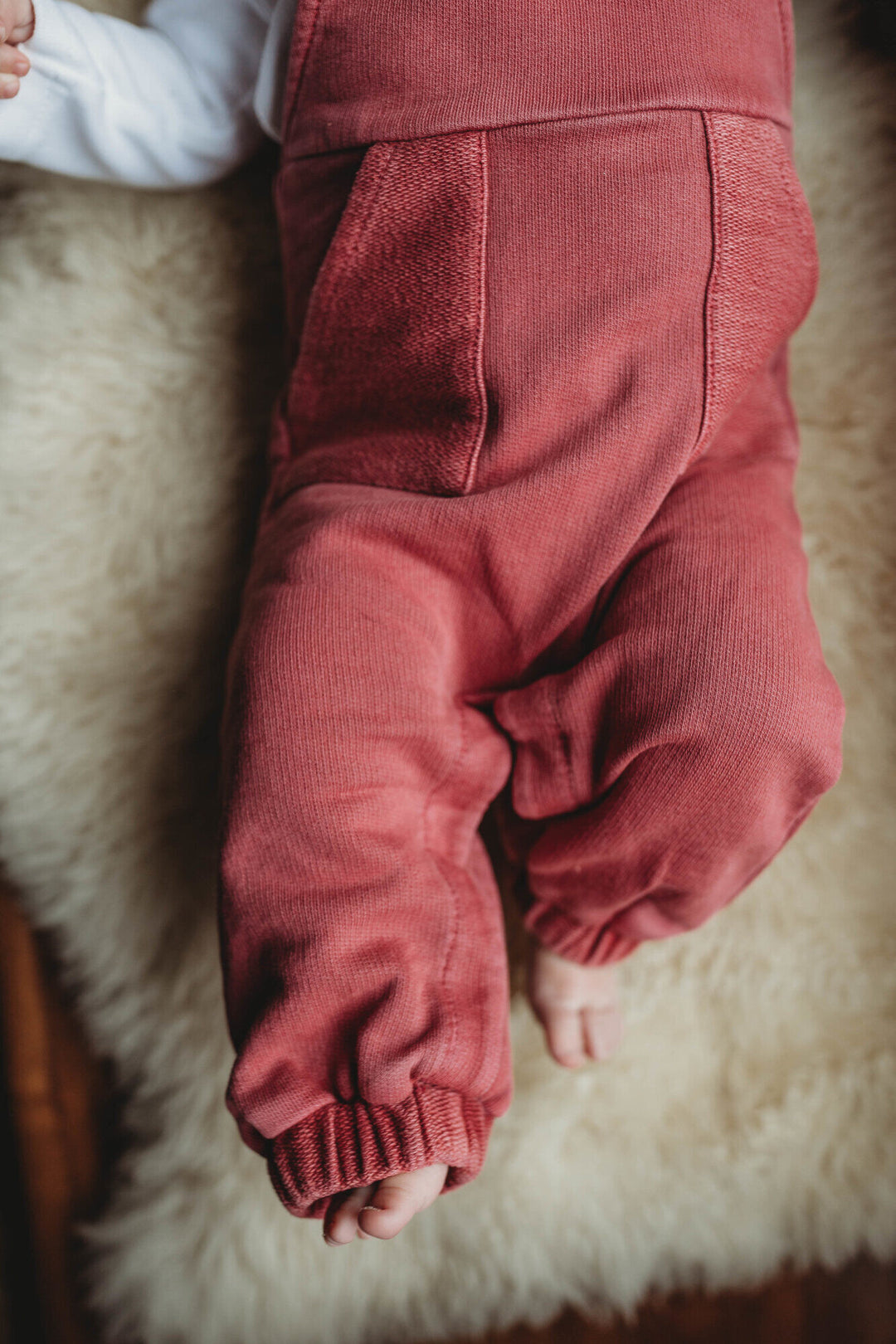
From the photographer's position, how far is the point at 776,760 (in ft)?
1.78

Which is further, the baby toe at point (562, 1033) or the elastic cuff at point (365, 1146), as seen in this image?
the baby toe at point (562, 1033)

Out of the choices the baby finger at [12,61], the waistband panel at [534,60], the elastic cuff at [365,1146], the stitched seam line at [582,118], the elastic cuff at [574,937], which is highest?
the baby finger at [12,61]

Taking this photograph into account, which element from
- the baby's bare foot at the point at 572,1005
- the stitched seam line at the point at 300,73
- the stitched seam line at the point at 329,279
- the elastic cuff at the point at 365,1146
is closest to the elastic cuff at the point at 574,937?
the baby's bare foot at the point at 572,1005

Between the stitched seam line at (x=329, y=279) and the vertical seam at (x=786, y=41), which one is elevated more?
the vertical seam at (x=786, y=41)

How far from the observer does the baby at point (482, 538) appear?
0.53 metres

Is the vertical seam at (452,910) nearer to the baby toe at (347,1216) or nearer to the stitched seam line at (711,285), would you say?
the baby toe at (347,1216)

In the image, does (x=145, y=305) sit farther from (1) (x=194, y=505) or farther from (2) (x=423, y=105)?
(2) (x=423, y=105)

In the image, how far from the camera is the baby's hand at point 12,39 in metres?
0.57

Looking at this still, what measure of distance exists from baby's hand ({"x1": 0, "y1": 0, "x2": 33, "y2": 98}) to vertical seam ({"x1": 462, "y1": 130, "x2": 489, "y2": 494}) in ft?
0.92

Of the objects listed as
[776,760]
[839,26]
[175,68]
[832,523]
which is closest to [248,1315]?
[776,760]

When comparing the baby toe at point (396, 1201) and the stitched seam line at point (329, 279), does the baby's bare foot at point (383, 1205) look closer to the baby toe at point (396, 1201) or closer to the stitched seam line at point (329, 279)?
the baby toe at point (396, 1201)

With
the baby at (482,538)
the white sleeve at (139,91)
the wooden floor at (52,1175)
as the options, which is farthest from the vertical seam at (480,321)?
the wooden floor at (52,1175)

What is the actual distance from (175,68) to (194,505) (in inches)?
11.3

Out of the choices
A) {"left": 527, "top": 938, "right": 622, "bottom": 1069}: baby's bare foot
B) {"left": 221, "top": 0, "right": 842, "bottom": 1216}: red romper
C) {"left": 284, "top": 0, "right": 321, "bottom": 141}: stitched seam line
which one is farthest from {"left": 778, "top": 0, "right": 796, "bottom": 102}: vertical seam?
{"left": 527, "top": 938, "right": 622, "bottom": 1069}: baby's bare foot
